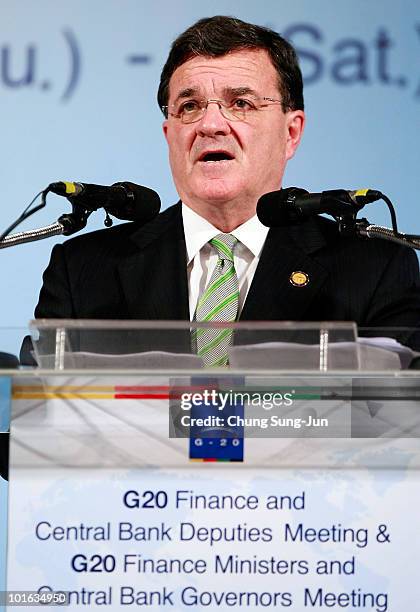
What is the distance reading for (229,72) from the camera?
2.70 m

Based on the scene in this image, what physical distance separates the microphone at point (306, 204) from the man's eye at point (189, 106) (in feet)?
2.72

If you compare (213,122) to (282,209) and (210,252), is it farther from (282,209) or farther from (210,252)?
(282,209)

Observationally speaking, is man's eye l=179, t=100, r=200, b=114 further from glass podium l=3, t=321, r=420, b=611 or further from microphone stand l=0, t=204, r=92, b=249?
glass podium l=3, t=321, r=420, b=611

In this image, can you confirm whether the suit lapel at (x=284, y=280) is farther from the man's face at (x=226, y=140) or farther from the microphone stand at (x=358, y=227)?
the microphone stand at (x=358, y=227)

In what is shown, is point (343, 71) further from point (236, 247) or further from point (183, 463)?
point (183, 463)

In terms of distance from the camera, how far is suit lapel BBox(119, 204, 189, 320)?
2.58 m

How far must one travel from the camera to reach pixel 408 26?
129 inches

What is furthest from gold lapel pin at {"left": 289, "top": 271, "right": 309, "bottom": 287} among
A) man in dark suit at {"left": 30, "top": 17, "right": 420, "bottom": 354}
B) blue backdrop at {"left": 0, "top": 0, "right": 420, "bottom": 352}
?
blue backdrop at {"left": 0, "top": 0, "right": 420, "bottom": 352}

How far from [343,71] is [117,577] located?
7.29 feet

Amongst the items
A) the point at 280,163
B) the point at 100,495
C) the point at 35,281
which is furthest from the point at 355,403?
the point at 35,281

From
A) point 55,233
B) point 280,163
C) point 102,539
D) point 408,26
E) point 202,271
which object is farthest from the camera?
point 408,26

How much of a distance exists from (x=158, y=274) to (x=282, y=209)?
772mm

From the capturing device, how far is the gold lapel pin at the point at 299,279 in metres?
2.54

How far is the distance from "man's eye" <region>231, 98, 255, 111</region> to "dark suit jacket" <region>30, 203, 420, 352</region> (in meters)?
0.33
